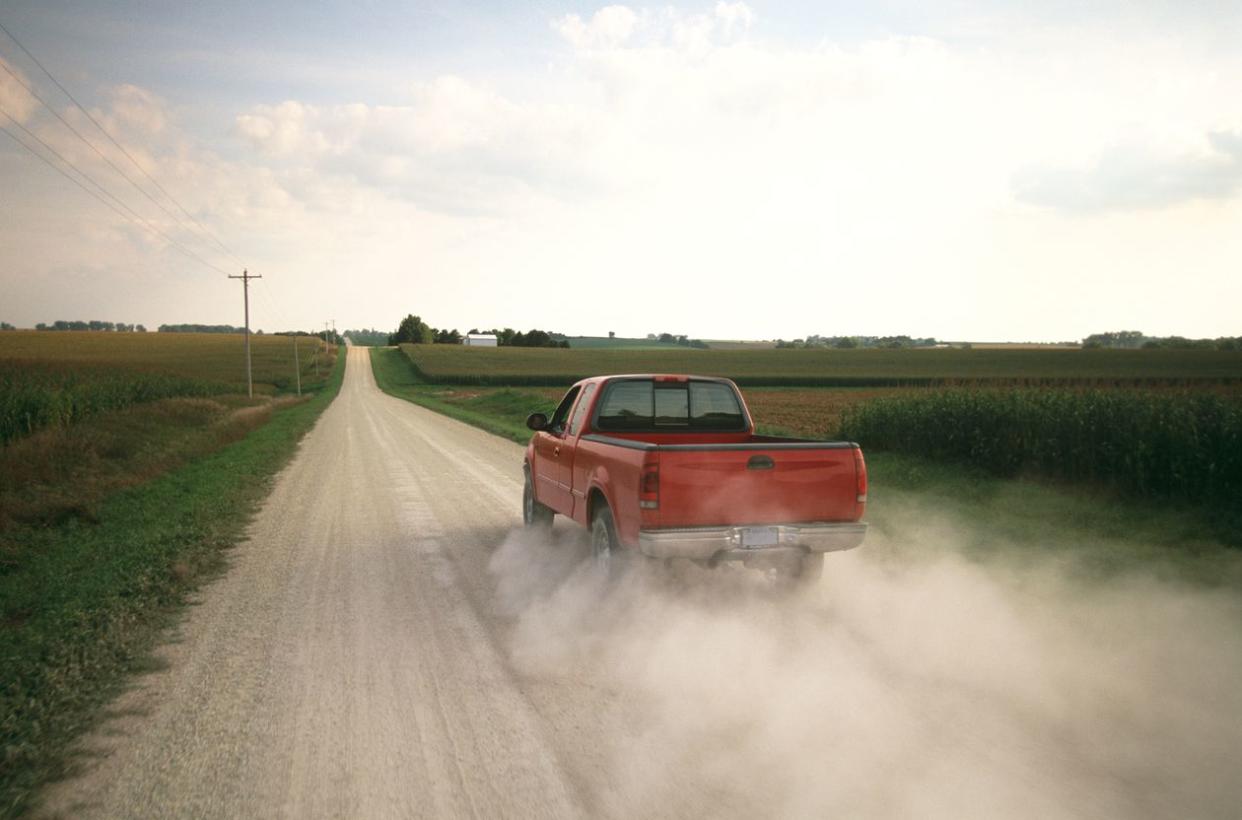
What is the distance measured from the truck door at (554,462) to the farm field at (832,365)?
38.0 metres

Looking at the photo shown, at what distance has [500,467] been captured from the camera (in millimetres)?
16234

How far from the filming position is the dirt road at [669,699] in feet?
11.9

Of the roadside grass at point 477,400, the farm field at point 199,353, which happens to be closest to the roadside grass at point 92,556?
the roadside grass at point 477,400

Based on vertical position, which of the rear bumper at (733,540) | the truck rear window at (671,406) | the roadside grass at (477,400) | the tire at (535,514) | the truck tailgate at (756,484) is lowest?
the roadside grass at (477,400)

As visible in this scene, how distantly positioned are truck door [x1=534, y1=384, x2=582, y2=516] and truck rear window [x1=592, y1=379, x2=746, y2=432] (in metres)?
0.65

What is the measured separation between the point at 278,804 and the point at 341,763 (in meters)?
0.41

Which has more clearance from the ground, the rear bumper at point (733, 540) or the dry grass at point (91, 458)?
the rear bumper at point (733, 540)

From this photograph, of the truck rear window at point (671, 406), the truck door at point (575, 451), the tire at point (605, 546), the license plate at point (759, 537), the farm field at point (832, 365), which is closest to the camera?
the license plate at point (759, 537)

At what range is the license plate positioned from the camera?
6.18 m

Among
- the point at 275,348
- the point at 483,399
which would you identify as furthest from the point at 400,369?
the point at 483,399

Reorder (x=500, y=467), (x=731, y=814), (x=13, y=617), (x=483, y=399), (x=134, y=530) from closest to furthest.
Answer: (x=731, y=814) < (x=13, y=617) < (x=134, y=530) < (x=500, y=467) < (x=483, y=399)

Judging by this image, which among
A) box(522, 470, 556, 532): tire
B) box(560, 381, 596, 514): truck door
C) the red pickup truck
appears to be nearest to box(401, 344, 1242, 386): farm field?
box(522, 470, 556, 532): tire

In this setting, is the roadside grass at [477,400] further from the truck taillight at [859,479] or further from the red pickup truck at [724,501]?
the truck taillight at [859,479]

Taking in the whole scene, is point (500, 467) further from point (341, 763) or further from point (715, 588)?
point (341, 763)
